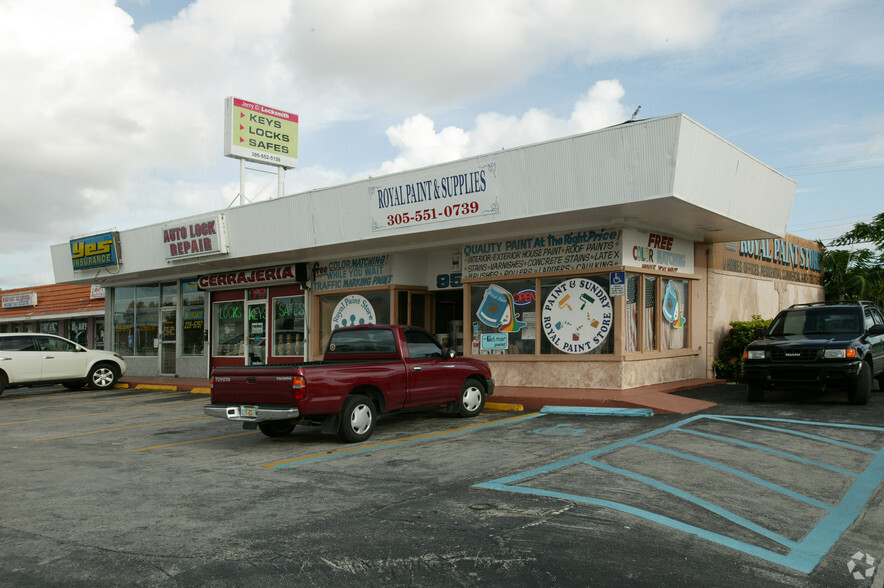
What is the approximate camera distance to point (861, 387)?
12.0 m

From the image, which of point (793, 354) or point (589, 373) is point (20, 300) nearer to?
point (589, 373)

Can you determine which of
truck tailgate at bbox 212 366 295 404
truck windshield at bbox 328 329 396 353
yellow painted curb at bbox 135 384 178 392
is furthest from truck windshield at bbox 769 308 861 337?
yellow painted curb at bbox 135 384 178 392

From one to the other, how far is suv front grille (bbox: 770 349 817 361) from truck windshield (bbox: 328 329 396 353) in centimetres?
702

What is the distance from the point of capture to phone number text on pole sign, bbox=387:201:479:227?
46.2ft

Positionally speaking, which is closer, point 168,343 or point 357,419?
point 357,419

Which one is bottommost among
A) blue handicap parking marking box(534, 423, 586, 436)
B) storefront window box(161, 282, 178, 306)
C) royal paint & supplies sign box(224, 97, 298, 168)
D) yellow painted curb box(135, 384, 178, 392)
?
yellow painted curb box(135, 384, 178, 392)

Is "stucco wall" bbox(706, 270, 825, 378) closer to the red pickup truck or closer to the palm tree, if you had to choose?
the palm tree

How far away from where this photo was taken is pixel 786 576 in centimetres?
447

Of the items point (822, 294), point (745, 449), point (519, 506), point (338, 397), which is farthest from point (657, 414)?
point (822, 294)

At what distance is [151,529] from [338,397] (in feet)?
13.2

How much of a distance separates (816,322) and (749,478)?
7.76 m

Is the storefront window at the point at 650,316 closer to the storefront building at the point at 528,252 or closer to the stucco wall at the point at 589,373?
the storefront building at the point at 528,252

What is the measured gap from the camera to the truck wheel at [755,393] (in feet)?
42.1

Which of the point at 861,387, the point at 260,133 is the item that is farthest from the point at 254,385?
the point at 260,133
